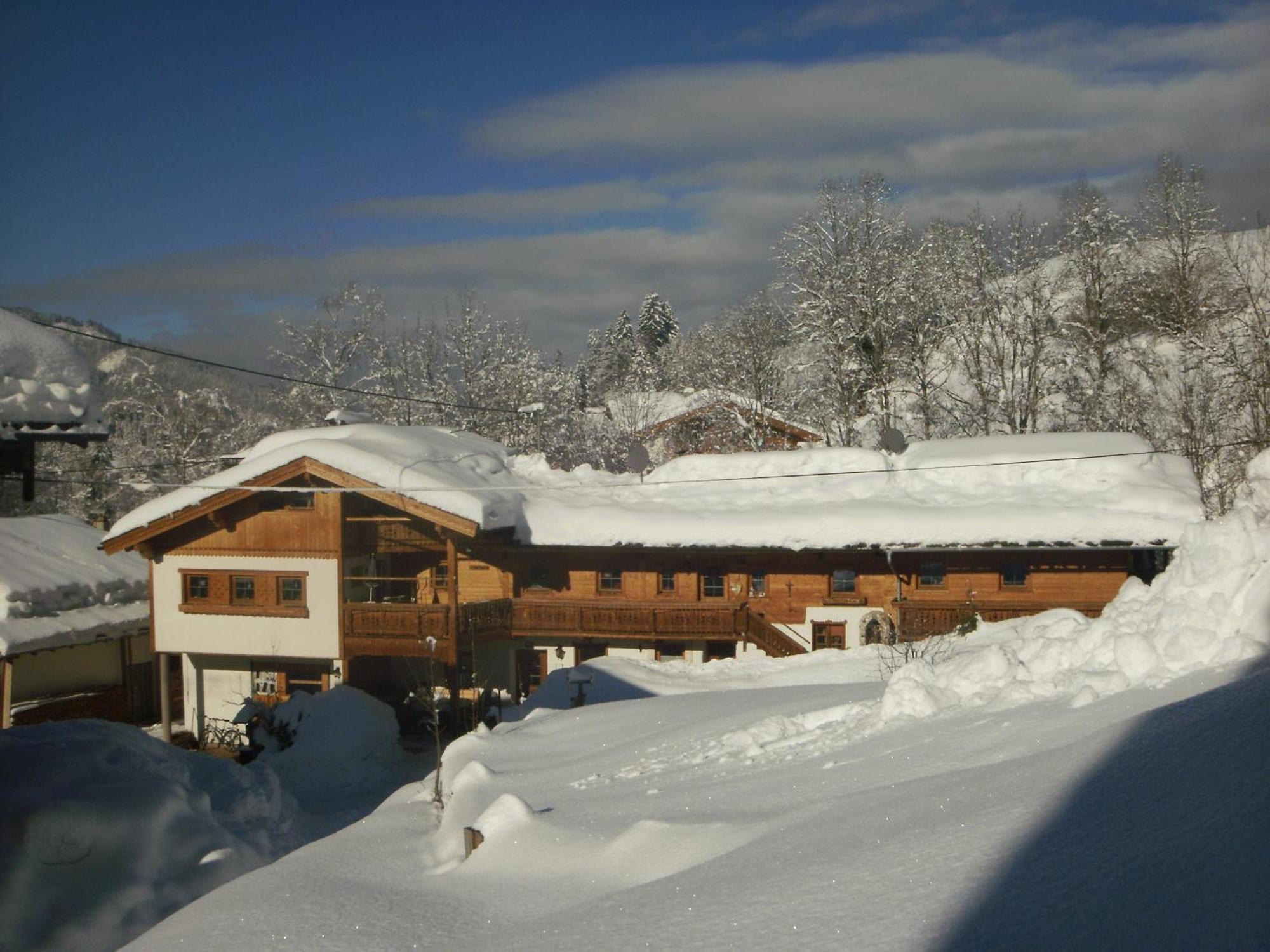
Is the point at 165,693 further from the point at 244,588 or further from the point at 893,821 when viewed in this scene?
the point at 893,821

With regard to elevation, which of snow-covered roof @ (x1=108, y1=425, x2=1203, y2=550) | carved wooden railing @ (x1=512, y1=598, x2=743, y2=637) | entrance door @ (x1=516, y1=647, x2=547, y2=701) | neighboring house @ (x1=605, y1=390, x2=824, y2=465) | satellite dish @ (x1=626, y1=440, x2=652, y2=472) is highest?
neighboring house @ (x1=605, y1=390, x2=824, y2=465)

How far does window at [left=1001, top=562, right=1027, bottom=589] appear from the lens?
24094 mm

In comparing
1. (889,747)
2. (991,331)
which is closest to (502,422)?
(991,331)

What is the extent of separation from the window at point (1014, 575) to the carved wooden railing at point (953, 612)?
0.85 meters

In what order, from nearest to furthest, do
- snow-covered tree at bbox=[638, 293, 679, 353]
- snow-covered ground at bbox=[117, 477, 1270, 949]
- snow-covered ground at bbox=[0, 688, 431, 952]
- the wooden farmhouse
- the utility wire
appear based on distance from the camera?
snow-covered ground at bbox=[117, 477, 1270, 949]
snow-covered ground at bbox=[0, 688, 431, 952]
the wooden farmhouse
the utility wire
snow-covered tree at bbox=[638, 293, 679, 353]

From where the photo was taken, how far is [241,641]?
26688 millimetres

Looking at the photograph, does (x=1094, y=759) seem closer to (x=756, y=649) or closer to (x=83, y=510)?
(x=756, y=649)

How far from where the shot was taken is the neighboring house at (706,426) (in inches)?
1647

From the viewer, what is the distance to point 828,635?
83.0 ft

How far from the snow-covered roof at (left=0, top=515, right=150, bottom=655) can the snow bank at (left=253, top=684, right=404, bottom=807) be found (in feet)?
21.9

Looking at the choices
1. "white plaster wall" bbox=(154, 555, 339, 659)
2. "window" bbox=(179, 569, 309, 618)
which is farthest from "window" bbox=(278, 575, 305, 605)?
"white plaster wall" bbox=(154, 555, 339, 659)

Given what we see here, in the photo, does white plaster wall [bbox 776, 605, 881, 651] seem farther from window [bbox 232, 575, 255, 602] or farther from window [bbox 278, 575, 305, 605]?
window [bbox 232, 575, 255, 602]

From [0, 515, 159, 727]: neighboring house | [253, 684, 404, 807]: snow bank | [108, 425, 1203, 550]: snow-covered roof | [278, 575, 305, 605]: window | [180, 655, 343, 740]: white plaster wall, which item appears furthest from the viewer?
[180, 655, 343, 740]: white plaster wall

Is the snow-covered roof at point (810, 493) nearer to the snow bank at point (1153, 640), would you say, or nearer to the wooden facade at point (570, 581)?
the wooden facade at point (570, 581)
